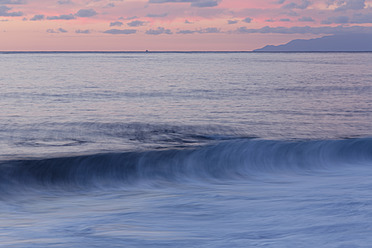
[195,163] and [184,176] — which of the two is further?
[195,163]

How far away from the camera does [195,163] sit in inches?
467

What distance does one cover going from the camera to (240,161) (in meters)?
12.3

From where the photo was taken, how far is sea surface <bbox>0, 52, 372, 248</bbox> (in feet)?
21.0

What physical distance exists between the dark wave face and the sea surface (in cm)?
3

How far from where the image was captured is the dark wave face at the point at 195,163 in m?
10.5

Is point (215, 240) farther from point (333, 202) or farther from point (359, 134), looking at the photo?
point (359, 134)

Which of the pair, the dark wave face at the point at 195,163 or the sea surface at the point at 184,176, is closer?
the sea surface at the point at 184,176

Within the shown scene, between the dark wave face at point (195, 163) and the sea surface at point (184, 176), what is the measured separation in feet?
0.11

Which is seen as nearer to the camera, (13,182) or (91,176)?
(13,182)

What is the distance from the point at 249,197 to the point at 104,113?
11383mm

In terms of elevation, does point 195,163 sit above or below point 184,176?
above

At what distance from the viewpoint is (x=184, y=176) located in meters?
11.2

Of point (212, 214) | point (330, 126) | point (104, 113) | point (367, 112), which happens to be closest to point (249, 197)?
point (212, 214)

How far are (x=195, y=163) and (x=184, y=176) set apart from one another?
2.48 feet
